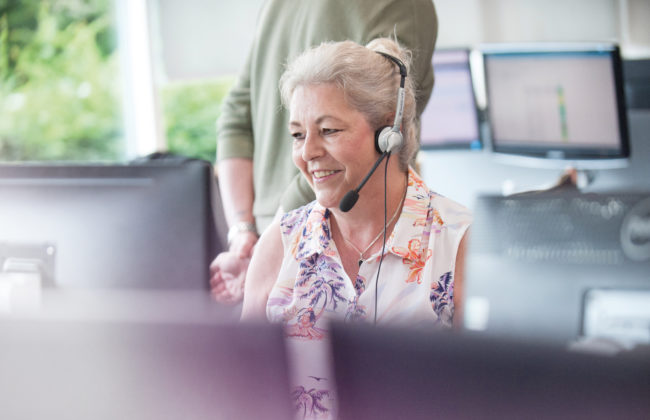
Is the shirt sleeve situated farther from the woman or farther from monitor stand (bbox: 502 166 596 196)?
monitor stand (bbox: 502 166 596 196)

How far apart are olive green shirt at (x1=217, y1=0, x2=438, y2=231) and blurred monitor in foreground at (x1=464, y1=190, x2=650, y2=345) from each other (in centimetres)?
88

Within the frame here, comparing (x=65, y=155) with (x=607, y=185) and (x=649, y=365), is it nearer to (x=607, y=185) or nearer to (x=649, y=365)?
(x=607, y=185)

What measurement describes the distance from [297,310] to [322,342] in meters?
0.77

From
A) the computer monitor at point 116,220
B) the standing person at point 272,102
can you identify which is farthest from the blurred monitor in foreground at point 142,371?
the standing person at point 272,102

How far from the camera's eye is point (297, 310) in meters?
1.23

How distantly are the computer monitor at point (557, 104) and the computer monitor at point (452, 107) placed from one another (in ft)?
0.36

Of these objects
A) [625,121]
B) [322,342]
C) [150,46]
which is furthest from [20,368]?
[150,46]

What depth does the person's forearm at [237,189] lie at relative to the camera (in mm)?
1581

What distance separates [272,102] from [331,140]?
25cm

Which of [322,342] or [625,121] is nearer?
[322,342]

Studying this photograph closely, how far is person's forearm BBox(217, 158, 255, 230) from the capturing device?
1581mm

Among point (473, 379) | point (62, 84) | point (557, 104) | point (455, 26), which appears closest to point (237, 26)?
point (62, 84)

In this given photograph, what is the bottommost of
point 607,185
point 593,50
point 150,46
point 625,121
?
point 607,185

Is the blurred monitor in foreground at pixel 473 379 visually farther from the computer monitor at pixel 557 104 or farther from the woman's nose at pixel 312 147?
the computer monitor at pixel 557 104
